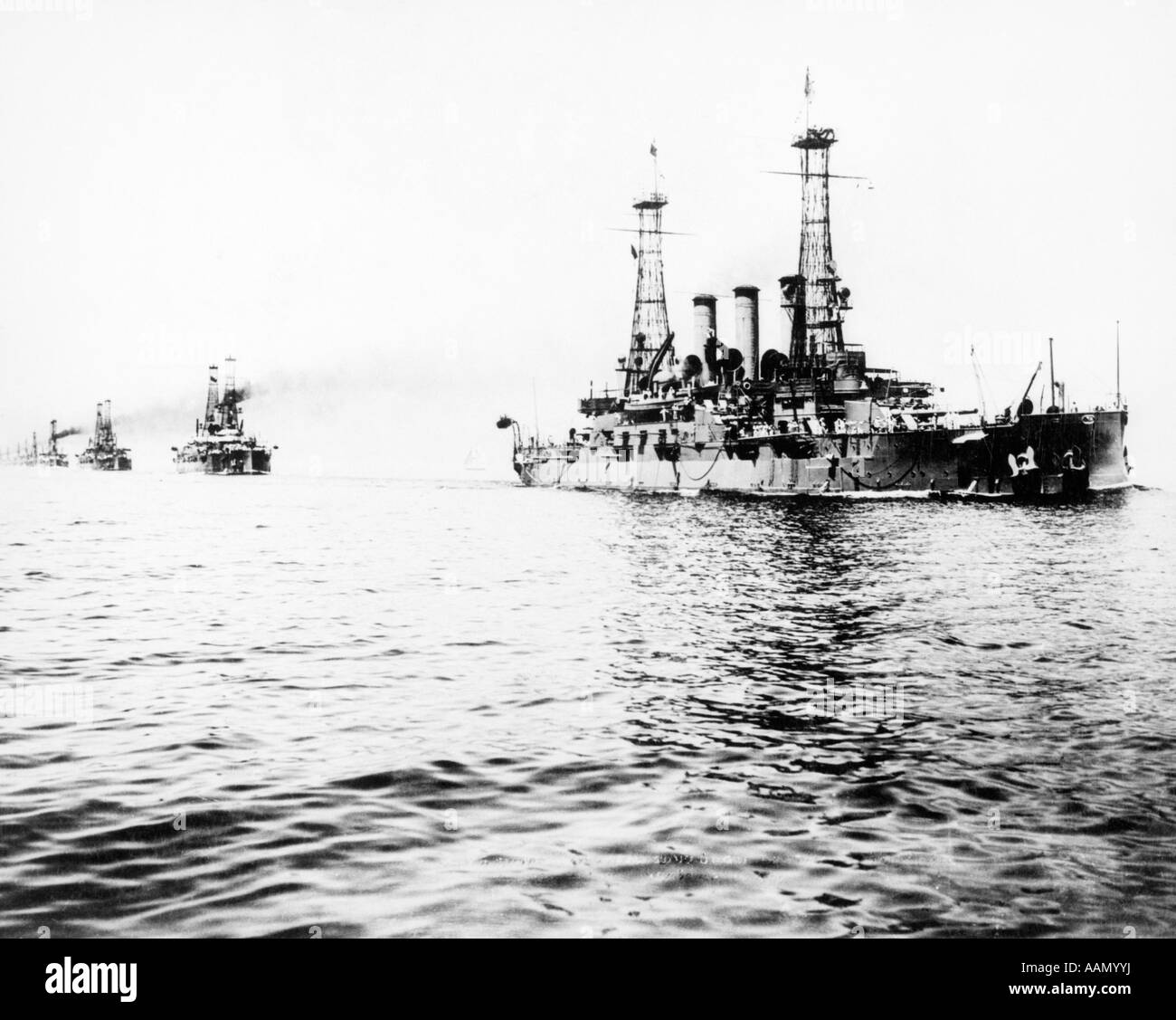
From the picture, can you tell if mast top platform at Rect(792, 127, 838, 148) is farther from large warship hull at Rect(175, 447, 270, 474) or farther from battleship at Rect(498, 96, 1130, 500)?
large warship hull at Rect(175, 447, 270, 474)

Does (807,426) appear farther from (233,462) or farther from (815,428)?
(233,462)

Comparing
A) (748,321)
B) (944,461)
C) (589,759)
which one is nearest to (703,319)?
(748,321)

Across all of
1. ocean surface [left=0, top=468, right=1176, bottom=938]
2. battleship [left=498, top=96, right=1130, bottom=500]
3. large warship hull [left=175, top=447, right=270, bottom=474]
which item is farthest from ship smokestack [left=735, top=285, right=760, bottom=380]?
large warship hull [left=175, top=447, right=270, bottom=474]

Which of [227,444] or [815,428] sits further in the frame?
[227,444]

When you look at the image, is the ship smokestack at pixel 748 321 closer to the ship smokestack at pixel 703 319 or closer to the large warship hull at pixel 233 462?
the ship smokestack at pixel 703 319

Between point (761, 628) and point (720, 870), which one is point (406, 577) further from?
point (720, 870)
